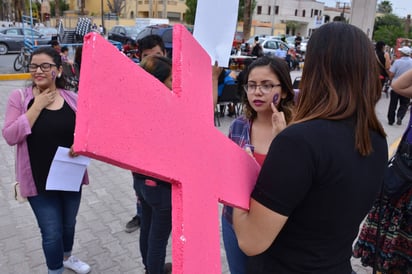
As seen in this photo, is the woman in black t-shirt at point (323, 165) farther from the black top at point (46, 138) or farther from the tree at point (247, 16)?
the tree at point (247, 16)

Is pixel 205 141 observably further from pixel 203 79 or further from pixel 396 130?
pixel 396 130

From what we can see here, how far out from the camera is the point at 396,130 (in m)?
7.80

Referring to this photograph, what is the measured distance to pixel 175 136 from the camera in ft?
2.51

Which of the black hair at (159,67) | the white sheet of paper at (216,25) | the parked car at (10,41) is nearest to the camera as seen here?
the white sheet of paper at (216,25)

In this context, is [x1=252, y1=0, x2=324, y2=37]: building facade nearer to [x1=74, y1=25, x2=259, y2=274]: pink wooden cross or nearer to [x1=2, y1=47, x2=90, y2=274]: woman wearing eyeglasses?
[x1=2, y1=47, x2=90, y2=274]: woman wearing eyeglasses

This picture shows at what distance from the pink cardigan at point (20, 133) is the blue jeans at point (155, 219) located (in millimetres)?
634

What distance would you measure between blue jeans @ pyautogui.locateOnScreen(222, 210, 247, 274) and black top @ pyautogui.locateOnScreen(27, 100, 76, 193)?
1.11m

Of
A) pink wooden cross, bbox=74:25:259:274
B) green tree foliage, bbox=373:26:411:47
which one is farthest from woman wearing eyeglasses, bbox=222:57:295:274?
green tree foliage, bbox=373:26:411:47

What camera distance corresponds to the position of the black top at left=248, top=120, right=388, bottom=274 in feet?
3.16

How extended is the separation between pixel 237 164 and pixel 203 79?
0.85 ft

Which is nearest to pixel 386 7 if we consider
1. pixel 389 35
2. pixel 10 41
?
pixel 389 35

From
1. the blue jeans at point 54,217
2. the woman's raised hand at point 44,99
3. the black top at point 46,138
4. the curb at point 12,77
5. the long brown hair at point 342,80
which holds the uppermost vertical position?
the long brown hair at point 342,80

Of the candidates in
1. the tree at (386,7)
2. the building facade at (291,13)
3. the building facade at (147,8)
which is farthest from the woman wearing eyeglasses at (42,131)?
the tree at (386,7)

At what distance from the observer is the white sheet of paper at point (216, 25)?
49.4 inches
